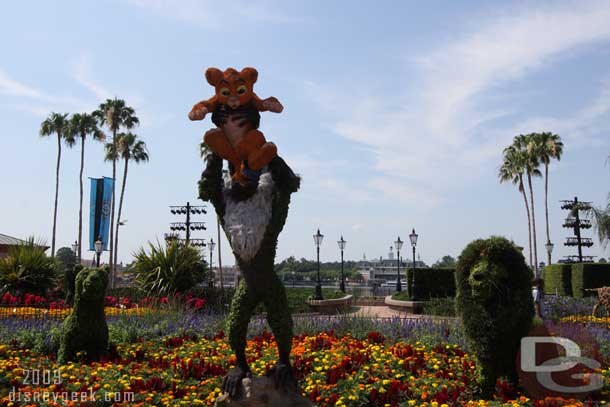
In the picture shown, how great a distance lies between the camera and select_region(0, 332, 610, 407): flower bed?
18.4 feet

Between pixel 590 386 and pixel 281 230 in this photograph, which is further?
pixel 590 386

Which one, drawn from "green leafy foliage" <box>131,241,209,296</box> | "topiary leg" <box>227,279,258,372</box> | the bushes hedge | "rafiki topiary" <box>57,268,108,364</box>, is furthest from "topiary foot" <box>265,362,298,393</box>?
the bushes hedge

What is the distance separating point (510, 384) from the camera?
5.69 m

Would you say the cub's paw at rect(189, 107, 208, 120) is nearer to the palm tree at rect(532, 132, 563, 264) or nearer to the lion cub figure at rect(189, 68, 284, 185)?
the lion cub figure at rect(189, 68, 284, 185)

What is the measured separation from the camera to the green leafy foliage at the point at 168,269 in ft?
53.7

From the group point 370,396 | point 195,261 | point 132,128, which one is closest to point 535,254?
point 195,261

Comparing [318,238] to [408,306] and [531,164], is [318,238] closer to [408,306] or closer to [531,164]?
[408,306]

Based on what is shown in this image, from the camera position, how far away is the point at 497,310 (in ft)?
18.8

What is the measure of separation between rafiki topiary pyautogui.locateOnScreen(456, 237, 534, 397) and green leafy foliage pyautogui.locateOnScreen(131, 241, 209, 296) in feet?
39.7

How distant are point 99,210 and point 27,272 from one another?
8536 mm

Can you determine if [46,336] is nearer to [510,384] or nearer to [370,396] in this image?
[370,396]

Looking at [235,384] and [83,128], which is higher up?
[83,128]

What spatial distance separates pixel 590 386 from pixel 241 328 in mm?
4051

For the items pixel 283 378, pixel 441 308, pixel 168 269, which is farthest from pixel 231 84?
pixel 441 308
